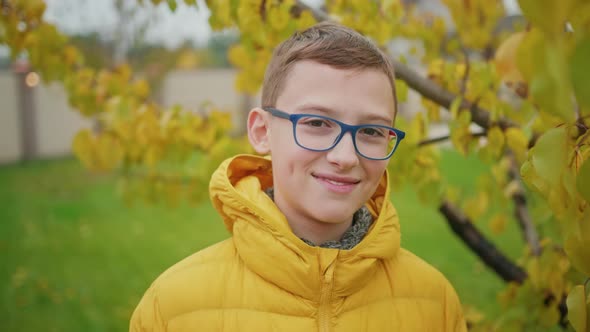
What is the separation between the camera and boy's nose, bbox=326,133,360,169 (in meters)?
1.27

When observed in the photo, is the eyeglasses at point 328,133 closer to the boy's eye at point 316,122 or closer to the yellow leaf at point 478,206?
the boy's eye at point 316,122

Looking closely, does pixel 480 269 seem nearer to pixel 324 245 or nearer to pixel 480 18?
pixel 480 18

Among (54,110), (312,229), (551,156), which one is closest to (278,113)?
(312,229)

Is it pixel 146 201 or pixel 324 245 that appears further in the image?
pixel 146 201

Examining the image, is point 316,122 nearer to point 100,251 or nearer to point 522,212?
point 522,212

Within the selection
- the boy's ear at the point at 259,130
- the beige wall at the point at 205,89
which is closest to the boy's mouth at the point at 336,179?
the boy's ear at the point at 259,130

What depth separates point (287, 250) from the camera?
130cm

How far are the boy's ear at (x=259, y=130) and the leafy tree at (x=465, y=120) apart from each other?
407 mm

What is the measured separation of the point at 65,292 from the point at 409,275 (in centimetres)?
406

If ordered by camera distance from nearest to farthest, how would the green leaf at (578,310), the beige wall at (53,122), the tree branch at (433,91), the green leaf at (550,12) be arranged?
the green leaf at (550,12), the green leaf at (578,310), the tree branch at (433,91), the beige wall at (53,122)

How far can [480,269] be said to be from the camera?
207 inches

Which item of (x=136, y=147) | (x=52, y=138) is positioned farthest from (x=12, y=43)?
(x=52, y=138)

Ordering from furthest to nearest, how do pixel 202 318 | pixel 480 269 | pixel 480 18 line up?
pixel 480 269 < pixel 480 18 < pixel 202 318

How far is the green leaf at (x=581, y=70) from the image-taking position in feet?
1.80
